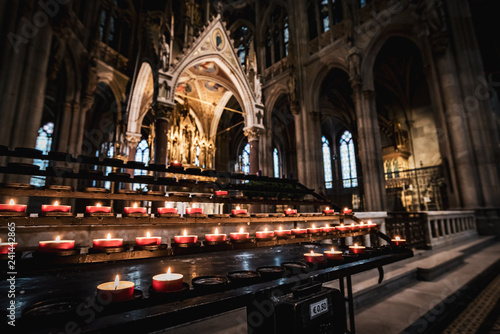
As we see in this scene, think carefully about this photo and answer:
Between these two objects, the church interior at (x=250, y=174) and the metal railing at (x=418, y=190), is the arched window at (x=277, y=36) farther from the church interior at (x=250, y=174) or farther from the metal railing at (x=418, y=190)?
the metal railing at (x=418, y=190)

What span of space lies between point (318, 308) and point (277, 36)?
17.2m

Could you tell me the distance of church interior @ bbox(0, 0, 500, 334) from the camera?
110 centimetres

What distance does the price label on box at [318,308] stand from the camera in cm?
108

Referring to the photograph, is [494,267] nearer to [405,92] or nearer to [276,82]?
[276,82]

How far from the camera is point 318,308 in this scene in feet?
3.67

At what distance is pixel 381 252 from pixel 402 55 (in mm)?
16453

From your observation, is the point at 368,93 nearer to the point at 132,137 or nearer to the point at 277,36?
the point at 277,36

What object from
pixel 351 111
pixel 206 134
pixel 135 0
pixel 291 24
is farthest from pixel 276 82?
pixel 135 0

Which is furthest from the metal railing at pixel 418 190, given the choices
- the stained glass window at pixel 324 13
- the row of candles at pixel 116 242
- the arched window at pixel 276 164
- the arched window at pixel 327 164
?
the row of candles at pixel 116 242

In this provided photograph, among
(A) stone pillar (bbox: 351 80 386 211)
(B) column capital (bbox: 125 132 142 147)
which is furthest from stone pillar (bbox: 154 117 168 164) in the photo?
(A) stone pillar (bbox: 351 80 386 211)

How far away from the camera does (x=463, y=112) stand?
26.0 ft

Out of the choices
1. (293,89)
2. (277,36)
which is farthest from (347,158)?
(277,36)

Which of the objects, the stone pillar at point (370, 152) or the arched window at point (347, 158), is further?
the arched window at point (347, 158)

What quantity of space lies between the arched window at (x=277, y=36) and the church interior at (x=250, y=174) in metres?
0.11
